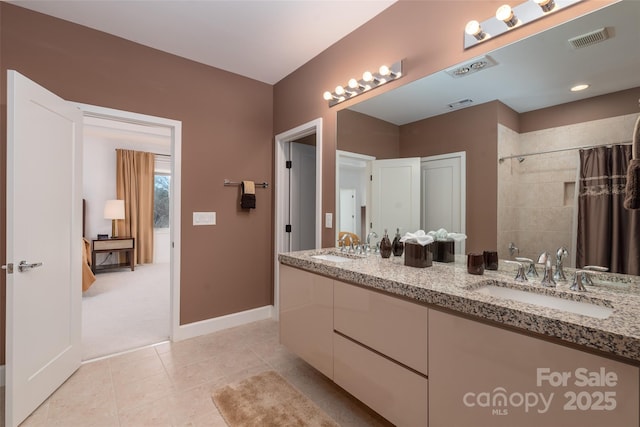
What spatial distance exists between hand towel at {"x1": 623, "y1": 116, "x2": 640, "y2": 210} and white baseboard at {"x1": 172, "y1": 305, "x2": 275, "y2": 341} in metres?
3.07

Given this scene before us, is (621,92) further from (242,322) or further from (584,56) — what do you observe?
(242,322)

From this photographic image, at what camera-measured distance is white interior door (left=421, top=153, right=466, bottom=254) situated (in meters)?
1.77

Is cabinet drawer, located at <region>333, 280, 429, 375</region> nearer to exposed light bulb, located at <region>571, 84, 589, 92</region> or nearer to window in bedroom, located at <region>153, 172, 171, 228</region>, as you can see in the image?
exposed light bulb, located at <region>571, 84, 589, 92</region>

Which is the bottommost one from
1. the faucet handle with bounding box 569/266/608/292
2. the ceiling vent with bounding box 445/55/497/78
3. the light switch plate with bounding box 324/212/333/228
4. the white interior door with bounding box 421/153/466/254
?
the faucet handle with bounding box 569/266/608/292

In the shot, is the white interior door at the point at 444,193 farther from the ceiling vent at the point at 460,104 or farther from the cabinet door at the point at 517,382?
the cabinet door at the point at 517,382

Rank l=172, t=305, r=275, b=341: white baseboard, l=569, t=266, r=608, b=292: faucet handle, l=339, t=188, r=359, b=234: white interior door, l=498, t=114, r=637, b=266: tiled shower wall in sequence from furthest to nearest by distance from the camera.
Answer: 1. l=172, t=305, r=275, b=341: white baseboard
2. l=339, t=188, r=359, b=234: white interior door
3. l=498, t=114, r=637, b=266: tiled shower wall
4. l=569, t=266, r=608, b=292: faucet handle

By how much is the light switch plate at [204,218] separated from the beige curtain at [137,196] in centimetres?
409

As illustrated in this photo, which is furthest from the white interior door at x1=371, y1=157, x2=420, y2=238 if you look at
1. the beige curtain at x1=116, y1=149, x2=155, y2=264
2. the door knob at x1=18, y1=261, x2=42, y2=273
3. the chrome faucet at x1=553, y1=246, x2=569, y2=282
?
the beige curtain at x1=116, y1=149, x2=155, y2=264

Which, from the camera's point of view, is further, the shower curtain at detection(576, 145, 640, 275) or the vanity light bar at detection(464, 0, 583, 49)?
the vanity light bar at detection(464, 0, 583, 49)

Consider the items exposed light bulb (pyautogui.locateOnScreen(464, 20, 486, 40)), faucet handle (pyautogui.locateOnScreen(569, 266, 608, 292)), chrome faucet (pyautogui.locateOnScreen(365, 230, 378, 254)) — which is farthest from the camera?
chrome faucet (pyautogui.locateOnScreen(365, 230, 378, 254))

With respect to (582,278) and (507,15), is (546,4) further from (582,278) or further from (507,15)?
(582,278)

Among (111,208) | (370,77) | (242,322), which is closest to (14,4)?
(370,77)

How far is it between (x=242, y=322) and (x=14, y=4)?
3.20 metres

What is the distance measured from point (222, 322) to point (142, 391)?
42.4 inches
